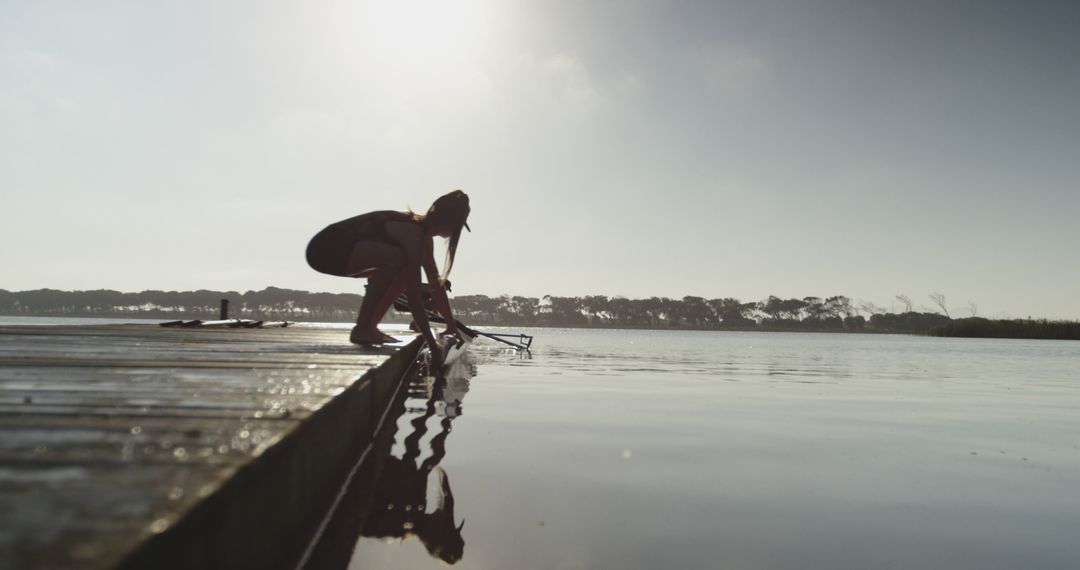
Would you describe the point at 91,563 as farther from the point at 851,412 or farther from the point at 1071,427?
the point at 1071,427

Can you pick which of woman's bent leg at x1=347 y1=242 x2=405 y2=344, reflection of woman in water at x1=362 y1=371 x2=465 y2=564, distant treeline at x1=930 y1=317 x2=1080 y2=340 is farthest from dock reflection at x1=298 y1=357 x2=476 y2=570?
distant treeline at x1=930 y1=317 x2=1080 y2=340

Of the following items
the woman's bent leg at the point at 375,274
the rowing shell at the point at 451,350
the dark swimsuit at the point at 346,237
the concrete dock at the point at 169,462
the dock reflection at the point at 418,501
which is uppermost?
the dark swimsuit at the point at 346,237

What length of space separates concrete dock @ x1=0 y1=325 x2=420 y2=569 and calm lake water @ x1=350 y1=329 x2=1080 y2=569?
53 cm

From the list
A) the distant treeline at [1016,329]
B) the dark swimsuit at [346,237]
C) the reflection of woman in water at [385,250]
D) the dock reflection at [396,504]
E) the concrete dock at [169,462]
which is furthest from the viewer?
the distant treeline at [1016,329]

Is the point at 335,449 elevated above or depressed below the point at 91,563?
below

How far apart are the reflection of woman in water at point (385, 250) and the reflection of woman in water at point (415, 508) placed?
8.35 ft

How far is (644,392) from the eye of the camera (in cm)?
890

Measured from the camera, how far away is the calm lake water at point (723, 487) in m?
2.59

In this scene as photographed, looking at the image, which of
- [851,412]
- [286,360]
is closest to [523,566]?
[286,360]

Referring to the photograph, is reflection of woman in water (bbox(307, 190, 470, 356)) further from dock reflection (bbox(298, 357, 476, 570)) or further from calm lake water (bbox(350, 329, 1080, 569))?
dock reflection (bbox(298, 357, 476, 570))

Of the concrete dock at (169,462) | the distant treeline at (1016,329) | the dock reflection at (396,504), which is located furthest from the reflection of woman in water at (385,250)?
the distant treeline at (1016,329)

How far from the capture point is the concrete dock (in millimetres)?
994

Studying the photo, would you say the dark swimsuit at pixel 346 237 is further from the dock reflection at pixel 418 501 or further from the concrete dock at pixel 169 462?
the concrete dock at pixel 169 462

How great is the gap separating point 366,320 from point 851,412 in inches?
222
